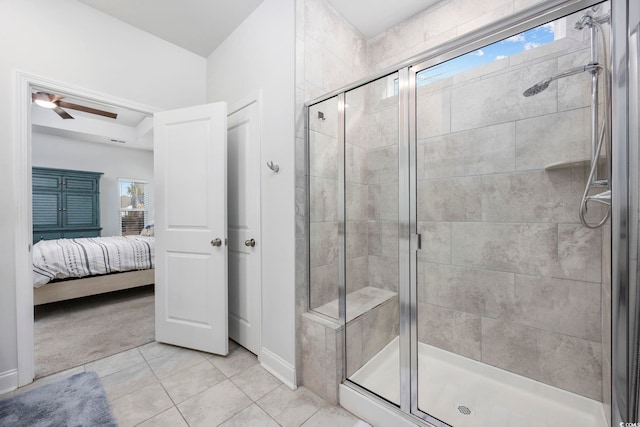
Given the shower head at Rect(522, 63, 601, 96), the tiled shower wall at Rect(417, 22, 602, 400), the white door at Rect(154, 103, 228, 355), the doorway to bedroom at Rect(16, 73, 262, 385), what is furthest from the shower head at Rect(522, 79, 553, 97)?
the white door at Rect(154, 103, 228, 355)

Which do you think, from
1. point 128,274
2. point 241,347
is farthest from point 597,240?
point 128,274

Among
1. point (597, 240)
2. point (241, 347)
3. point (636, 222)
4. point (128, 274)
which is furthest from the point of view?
point (128, 274)

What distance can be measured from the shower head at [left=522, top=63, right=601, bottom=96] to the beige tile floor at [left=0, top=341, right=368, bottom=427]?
2.04 meters

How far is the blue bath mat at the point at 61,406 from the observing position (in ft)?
4.73

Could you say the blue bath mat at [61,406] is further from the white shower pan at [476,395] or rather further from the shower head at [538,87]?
the shower head at [538,87]

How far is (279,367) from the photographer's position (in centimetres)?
186

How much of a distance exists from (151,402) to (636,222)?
242 centimetres

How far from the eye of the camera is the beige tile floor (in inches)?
58.1

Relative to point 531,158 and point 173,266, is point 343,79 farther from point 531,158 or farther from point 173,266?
point 173,266

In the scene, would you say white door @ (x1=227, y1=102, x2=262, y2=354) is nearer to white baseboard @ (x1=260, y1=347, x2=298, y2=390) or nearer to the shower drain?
white baseboard @ (x1=260, y1=347, x2=298, y2=390)

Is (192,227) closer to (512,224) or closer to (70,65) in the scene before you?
(70,65)

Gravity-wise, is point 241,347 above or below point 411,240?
below

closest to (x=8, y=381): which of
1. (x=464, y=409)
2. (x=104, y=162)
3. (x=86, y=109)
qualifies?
(x=464, y=409)

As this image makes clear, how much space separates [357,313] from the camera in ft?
5.91
